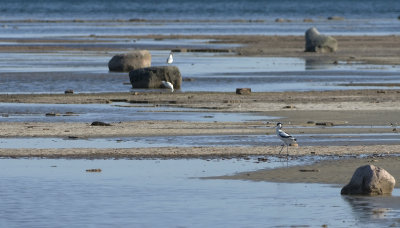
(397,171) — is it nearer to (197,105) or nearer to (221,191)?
(221,191)

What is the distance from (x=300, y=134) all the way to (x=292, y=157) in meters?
3.69

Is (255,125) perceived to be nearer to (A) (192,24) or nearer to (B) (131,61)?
(B) (131,61)

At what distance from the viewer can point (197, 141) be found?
78.2 ft

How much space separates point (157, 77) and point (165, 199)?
21.9 metres

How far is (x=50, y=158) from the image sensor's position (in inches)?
840

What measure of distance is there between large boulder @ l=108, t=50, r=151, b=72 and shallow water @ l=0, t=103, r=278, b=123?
12.9 metres

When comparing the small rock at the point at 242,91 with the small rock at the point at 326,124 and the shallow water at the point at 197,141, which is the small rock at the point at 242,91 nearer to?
the small rock at the point at 326,124

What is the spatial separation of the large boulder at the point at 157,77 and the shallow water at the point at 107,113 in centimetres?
557

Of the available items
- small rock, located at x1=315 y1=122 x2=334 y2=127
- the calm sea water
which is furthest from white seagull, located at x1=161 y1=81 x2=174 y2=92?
the calm sea water

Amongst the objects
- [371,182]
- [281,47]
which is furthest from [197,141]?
[281,47]

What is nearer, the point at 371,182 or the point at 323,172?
the point at 371,182

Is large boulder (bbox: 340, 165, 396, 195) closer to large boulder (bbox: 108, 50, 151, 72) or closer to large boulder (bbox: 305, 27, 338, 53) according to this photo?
large boulder (bbox: 108, 50, 151, 72)

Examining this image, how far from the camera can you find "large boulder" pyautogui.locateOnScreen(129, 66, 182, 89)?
3847cm

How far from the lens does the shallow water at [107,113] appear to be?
93.7ft
